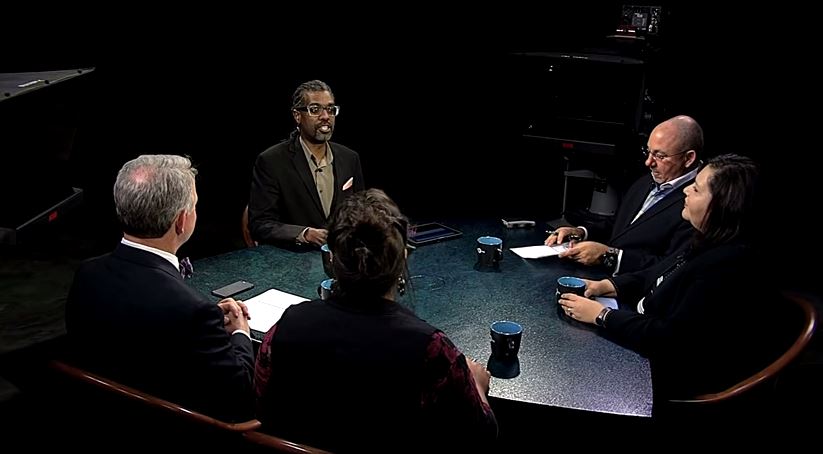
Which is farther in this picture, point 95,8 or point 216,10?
point 216,10

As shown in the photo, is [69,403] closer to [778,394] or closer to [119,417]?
[119,417]

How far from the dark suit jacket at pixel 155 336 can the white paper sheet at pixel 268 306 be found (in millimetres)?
398

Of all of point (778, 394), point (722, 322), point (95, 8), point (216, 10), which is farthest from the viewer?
point (216, 10)

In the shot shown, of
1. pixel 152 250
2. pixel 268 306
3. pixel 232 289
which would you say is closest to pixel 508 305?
pixel 268 306

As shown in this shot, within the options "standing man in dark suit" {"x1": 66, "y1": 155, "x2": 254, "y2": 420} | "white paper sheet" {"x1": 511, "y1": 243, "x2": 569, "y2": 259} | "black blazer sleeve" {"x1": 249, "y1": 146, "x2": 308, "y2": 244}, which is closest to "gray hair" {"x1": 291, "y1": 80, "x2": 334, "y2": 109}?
"black blazer sleeve" {"x1": 249, "y1": 146, "x2": 308, "y2": 244}

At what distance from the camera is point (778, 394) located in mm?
3707

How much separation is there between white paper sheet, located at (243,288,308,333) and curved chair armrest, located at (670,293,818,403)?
4.43ft

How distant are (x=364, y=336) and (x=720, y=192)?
1.41 m

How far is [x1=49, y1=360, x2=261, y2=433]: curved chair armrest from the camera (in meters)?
1.99

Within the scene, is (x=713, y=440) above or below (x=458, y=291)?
below

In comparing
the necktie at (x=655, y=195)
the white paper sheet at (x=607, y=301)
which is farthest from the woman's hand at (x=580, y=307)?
the necktie at (x=655, y=195)

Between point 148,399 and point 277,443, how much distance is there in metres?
0.41

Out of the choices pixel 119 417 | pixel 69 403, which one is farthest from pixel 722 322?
pixel 69 403

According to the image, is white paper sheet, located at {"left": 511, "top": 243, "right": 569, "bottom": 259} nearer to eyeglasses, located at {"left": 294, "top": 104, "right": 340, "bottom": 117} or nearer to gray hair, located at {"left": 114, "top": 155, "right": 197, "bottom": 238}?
eyeglasses, located at {"left": 294, "top": 104, "right": 340, "bottom": 117}
